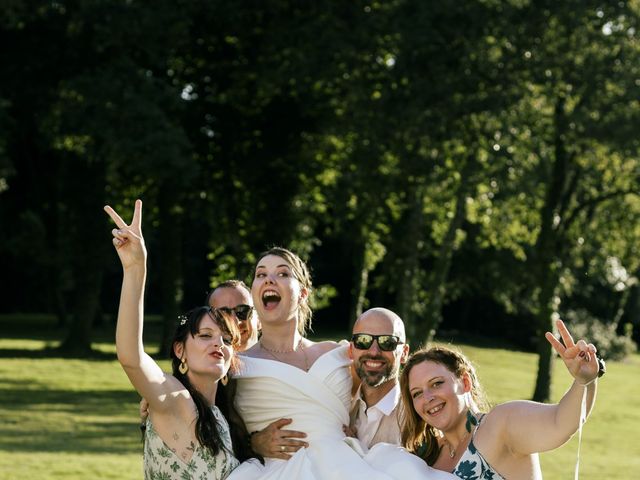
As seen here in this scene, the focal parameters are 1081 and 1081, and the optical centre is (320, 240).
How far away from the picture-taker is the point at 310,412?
19.4 feet

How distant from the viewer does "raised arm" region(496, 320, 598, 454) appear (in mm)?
4684

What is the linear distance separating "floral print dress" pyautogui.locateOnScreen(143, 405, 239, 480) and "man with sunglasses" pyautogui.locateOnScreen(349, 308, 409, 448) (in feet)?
3.12

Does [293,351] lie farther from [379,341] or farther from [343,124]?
[343,124]

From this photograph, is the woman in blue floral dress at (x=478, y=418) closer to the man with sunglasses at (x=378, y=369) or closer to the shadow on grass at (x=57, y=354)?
the man with sunglasses at (x=378, y=369)

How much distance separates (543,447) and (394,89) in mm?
17495

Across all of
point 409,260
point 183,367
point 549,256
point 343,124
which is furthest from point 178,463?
point 549,256

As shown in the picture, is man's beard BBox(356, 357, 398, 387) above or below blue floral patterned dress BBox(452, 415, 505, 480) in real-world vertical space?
above

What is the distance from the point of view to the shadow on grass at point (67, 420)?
16.3 metres

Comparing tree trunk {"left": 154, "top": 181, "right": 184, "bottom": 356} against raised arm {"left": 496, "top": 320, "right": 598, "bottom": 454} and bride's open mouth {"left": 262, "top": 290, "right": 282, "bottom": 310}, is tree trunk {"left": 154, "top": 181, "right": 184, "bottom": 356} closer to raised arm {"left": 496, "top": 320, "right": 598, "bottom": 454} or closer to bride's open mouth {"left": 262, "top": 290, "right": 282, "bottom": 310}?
bride's open mouth {"left": 262, "top": 290, "right": 282, "bottom": 310}

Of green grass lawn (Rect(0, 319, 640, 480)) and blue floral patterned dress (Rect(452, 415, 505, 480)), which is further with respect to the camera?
green grass lawn (Rect(0, 319, 640, 480))

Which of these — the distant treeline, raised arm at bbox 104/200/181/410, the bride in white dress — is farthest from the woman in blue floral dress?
the distant treeline

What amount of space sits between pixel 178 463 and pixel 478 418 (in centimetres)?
148

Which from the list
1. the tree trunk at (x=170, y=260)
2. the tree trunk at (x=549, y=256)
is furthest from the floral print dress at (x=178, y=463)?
the tree trunk at (x=170, y=260)

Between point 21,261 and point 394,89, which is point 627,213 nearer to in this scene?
point 394,89
